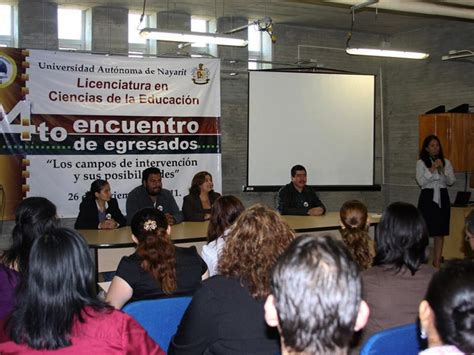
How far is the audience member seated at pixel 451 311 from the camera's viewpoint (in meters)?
1.31

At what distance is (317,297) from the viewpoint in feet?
3.60

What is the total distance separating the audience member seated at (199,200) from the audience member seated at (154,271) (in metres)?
2.83

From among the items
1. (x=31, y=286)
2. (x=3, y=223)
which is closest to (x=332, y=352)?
(x=31, y=286)

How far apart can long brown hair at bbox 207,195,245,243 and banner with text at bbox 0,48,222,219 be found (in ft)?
12.7

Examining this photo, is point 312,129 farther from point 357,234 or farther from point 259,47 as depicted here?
point 357,234

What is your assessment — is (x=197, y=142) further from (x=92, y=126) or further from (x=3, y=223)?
(x=3, y=223)

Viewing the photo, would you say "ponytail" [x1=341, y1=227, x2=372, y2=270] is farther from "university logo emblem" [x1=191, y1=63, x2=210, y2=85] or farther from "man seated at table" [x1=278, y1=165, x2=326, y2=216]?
"university logo emblem" [x1=191, y1=63, x2=210, y2=85]

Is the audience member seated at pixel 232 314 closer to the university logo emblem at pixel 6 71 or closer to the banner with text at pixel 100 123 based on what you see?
the banner with text at pixel 100 123

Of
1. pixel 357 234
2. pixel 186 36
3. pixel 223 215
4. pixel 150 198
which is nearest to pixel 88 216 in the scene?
pixel 150 198

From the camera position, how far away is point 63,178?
6.79 m

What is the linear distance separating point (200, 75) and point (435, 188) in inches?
137

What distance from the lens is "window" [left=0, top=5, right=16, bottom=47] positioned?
730 cm

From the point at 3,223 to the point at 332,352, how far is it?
21.6 feet

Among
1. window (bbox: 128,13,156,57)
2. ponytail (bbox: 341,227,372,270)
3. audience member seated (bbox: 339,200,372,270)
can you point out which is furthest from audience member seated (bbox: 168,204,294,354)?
window (bbox: 128,13,156,57)
